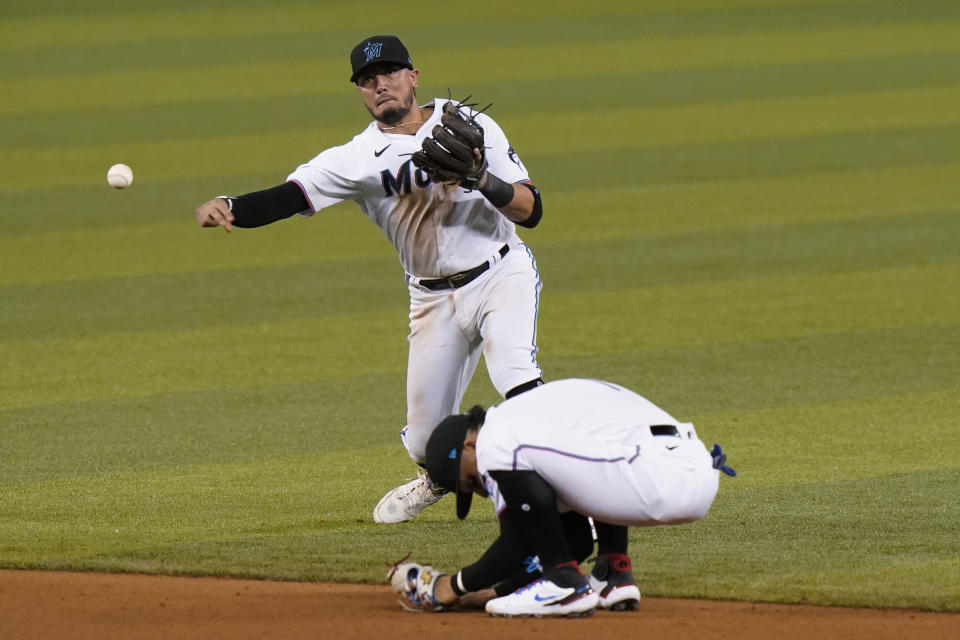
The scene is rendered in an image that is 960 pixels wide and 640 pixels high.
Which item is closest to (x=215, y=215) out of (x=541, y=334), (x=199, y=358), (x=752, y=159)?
(x=199, y=358)

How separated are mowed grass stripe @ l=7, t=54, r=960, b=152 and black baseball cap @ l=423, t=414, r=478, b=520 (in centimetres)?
1144

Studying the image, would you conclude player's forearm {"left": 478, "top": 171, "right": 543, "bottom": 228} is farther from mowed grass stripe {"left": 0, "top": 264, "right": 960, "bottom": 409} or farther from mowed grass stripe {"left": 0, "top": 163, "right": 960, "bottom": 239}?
mowed grass stripe {"left": 0, "top": 163, "right": 960, "bottom": 239}

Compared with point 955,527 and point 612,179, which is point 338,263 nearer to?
point 612,179

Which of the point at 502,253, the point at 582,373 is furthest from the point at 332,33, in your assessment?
the point at 502,253

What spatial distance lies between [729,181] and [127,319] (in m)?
6.40

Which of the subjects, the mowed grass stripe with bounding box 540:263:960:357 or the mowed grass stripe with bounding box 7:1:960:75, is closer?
the mowed grass stripe with bounding box 540:263:960:357

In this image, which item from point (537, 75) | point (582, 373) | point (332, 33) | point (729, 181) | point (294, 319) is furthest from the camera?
point (332, 33)

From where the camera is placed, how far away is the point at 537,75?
19578 mm

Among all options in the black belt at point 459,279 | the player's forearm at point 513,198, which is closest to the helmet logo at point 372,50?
the player's forearm at point 513,198

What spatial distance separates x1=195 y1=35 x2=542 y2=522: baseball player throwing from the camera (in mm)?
6074

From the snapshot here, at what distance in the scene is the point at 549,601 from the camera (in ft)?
A: 15.9

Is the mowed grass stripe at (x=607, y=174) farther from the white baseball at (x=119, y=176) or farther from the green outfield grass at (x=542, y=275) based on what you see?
the white baseball at (x=119, y=176)

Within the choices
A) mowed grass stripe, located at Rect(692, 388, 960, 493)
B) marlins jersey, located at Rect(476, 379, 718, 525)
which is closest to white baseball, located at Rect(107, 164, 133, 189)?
marlins jersey, located at Rect(476, 379, 718, 525)

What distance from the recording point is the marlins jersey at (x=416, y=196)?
20.1ft
